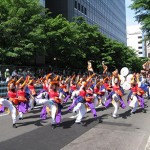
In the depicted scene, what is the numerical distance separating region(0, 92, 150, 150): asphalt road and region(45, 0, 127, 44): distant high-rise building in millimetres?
36291

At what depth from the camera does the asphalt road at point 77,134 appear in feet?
25.6

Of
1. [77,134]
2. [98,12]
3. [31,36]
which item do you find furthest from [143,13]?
[98,12]

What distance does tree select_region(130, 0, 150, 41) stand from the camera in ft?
76.6

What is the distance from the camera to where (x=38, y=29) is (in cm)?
2405

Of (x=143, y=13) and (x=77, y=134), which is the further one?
(x=143, y=13)

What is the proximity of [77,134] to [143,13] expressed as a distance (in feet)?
59.1

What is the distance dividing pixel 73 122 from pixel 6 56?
1239 cm

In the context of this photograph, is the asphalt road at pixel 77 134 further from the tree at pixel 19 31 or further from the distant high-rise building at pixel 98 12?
the distant high-rise building at pixel 98 12

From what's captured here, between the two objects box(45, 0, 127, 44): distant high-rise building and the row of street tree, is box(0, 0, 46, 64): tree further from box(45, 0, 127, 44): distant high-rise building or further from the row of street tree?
box(45, 0, 127, 44): distant high-rise building

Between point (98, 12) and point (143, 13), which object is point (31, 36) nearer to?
point (143, 13)

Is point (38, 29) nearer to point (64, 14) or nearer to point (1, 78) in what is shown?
point (1, 78)

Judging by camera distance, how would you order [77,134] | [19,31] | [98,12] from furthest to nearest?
[98,12] < [19,31] < [77,134]

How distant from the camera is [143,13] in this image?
24703 millimetres

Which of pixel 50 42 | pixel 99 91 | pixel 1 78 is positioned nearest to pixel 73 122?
pixel 99 91
